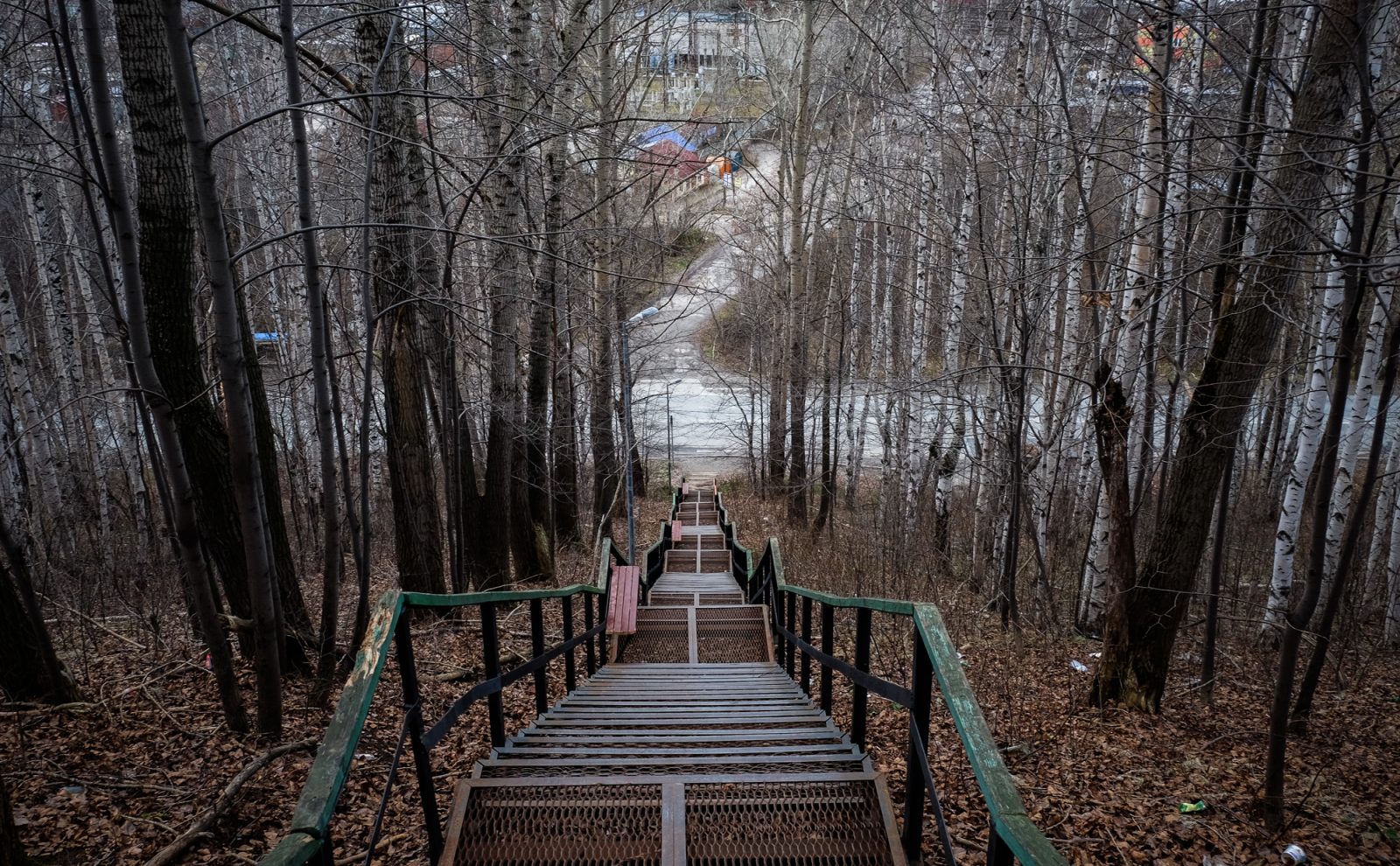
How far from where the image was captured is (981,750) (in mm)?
2047

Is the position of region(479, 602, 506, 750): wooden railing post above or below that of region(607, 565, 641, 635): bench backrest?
above

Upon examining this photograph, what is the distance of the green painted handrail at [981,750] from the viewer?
1.65 m

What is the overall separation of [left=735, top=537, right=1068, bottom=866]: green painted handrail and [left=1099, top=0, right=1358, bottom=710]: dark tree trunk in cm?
389

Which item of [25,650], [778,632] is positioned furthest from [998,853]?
[25,650]

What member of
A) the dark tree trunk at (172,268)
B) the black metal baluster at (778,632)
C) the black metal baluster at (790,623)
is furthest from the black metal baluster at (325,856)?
the black metal baluster at (778,632)

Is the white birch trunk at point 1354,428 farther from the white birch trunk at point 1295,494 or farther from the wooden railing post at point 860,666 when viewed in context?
the wooden railing post at point 860,666

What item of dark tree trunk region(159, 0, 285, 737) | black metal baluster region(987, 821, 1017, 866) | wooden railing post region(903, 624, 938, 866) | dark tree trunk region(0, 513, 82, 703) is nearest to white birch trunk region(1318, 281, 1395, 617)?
wooden railing post region(903, 624, 938, 866)

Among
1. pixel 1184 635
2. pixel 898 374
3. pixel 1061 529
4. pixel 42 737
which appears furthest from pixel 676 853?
pixel 898 374

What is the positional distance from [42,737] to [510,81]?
25.1ft

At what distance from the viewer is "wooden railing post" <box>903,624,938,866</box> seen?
2.59 metres

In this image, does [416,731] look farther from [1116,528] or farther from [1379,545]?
[1379,545]

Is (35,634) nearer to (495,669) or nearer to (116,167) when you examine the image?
(116,167)

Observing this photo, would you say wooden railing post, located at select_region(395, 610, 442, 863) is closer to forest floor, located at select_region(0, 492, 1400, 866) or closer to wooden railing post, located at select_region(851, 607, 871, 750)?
forest floor, located at select_region(0, 492, 1400, 866)

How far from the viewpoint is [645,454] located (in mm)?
24953
